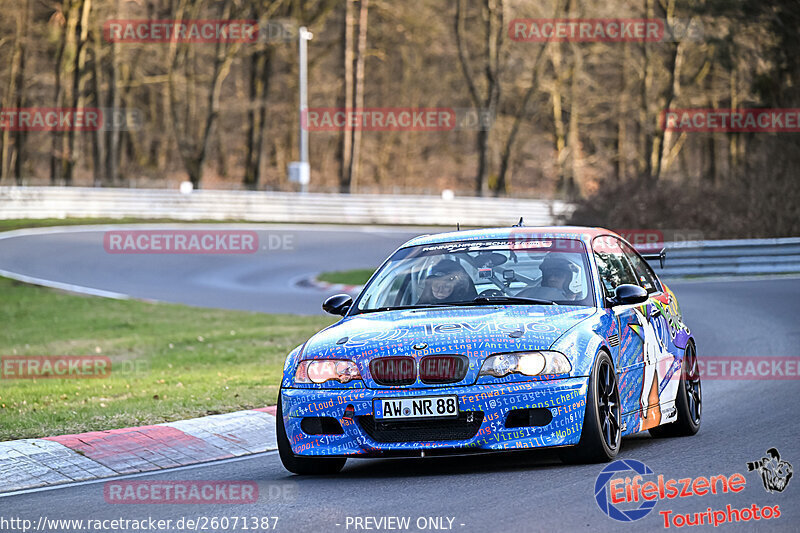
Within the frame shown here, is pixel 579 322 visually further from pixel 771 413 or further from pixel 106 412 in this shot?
pixel 106 412

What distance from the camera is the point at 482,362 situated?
23.9 feet

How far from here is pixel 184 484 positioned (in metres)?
7.75

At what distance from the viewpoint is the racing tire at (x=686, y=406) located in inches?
361

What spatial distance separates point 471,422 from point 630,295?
1612 mm

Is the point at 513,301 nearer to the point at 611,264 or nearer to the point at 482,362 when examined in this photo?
the point at 482,362

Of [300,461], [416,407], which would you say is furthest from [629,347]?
[300,461]

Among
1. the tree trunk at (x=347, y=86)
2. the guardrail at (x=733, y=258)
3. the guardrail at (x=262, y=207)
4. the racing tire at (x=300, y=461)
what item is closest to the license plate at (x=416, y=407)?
the racing tire at (x=300, y=461)

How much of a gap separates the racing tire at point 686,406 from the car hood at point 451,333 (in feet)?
4.86

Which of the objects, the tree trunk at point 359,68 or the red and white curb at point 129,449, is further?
the tree trunk at point 359,68

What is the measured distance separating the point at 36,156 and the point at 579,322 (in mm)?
65557

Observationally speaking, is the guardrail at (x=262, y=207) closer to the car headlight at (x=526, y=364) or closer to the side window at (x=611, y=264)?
the side window at (x=611, y=264)

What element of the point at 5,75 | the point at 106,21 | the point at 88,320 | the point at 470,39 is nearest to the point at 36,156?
the point at 5,75

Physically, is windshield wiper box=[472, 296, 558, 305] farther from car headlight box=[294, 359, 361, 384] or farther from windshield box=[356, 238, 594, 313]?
car headlight box=[294, 359, 361, 384]

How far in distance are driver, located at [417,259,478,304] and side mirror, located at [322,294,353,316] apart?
22.2 inches
